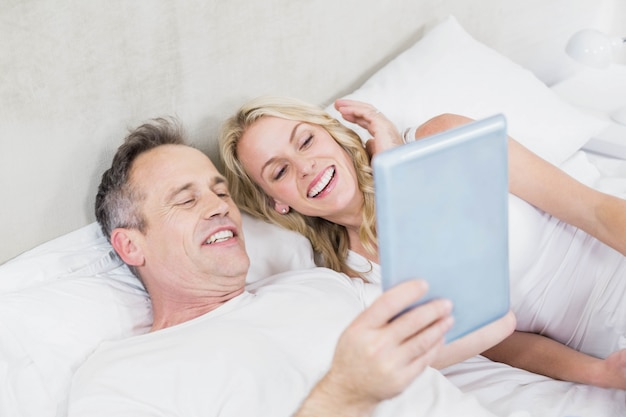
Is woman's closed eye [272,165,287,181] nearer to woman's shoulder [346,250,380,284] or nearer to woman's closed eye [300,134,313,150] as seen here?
woman's closed eye [300,134,313,150]

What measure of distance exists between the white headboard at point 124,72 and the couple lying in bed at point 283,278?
0.29ft

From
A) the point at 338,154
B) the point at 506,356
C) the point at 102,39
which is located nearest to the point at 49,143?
the point at 102,39

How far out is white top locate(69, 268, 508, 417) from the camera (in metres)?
1.21

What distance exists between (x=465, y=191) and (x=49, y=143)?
0.84 meters

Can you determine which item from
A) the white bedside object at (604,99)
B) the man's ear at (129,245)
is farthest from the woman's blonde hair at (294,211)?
the white bedside object at (604,99)

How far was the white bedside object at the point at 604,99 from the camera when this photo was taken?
214 centimetres

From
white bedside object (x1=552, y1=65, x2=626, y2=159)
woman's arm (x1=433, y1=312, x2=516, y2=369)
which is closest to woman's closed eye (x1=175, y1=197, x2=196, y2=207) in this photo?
woman's arm (x1=433, y1=312, x2=516, y2=369)

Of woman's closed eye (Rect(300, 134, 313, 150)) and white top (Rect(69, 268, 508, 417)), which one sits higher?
woman's closed eye (Rect(300, 134, 313, 150))

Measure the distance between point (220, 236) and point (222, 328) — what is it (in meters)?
0.20

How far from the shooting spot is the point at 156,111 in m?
1.61

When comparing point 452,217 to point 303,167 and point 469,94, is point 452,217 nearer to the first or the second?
point 303,167

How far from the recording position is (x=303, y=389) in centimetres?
125

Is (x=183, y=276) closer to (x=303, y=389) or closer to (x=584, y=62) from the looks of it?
(x=303, y=389)

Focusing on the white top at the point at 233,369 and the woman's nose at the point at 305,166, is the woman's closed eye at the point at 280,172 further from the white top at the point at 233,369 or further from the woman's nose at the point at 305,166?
the white top at the point at 233,369
